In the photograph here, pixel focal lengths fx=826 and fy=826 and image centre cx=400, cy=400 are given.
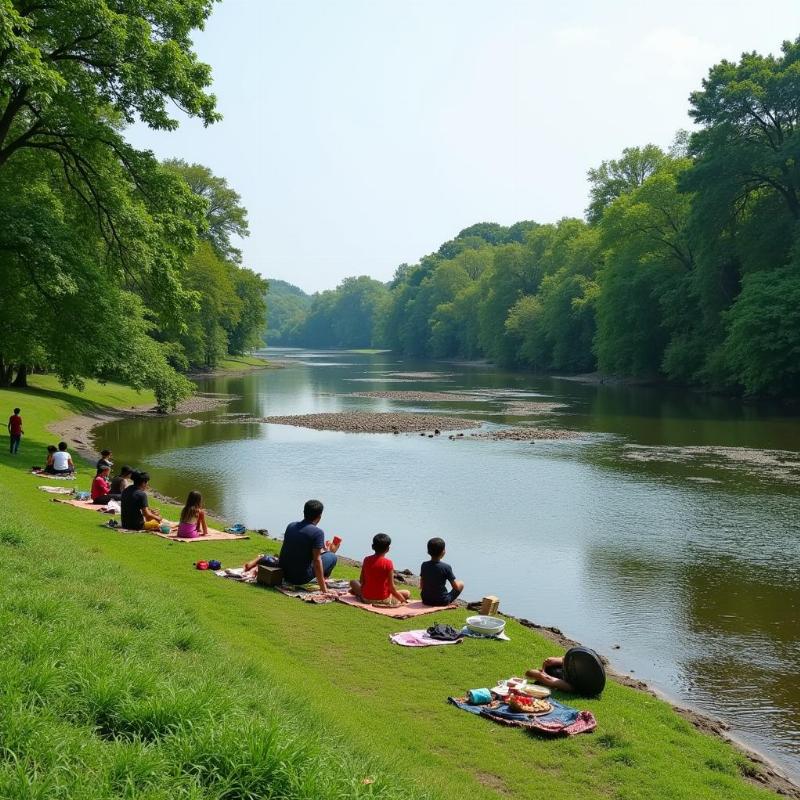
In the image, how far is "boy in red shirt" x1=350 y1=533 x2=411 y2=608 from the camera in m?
13.4

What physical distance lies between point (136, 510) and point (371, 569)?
6845 millimetres

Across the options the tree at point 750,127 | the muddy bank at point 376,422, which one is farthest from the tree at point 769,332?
the muddy bank at point 376,422

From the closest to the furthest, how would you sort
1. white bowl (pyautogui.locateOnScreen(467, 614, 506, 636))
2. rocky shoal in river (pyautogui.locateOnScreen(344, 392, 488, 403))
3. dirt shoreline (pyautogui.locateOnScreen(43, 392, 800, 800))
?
dirt shoreline (pyautogui.locateOnScreen(43, 392, 800, 800)), white bowl (pyautogui.locateOnScreen(467, 614, 506, 636)), rocky shoal in river (pyautogui.locateOnScreen(344, 392, 488, 403))

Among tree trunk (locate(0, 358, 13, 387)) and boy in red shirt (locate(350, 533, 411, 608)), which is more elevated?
tree trunk (locate(0, 358, 13, 387))

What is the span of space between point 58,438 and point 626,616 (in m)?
27.7

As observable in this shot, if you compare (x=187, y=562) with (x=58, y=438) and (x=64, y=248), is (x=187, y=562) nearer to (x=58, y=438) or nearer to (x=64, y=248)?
(x=64, y=248)

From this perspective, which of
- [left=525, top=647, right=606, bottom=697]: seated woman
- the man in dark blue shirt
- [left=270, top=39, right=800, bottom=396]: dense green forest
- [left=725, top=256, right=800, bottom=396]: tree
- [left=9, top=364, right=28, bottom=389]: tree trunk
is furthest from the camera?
[left=270, top=39, right=800, bottom=396]: dense green forest

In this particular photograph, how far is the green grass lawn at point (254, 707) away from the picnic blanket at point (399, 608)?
0.70ft

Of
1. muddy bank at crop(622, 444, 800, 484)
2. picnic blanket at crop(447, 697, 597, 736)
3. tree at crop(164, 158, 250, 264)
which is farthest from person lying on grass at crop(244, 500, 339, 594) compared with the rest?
tree at crop(164, 158, 250, 264)

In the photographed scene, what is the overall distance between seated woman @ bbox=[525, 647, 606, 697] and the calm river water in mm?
835

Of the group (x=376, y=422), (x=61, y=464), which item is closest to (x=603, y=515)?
(x=61, y=464)

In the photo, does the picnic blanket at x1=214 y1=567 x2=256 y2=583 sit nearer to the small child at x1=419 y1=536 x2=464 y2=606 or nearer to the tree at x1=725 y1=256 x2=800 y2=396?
the small child at x1=419 y1=536 x2=464 y2=606

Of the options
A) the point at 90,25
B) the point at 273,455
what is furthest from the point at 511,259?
the point at 90,25

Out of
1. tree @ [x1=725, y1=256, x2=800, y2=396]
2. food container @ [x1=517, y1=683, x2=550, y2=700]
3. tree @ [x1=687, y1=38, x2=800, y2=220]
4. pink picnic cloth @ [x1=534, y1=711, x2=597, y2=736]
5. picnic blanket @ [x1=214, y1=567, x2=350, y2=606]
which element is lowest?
pink picnic cloth @ [x1=534, y1=711, x2=597, y2=736]
